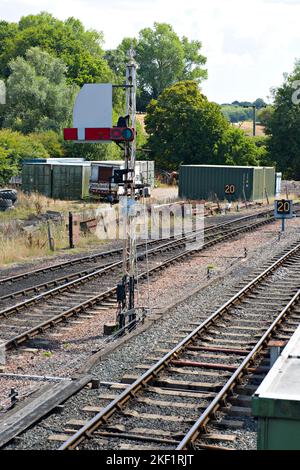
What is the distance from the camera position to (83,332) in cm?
1400

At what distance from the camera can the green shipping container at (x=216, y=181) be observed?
44375 millimetres

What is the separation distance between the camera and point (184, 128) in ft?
196

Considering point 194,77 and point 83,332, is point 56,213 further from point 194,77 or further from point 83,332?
point 194,77

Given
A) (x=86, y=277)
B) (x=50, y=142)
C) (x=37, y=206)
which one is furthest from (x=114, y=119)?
(x=86, y=277)

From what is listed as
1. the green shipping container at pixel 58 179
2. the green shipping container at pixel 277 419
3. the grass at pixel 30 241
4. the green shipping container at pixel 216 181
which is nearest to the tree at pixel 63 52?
the green shipping container at pixel 216 181

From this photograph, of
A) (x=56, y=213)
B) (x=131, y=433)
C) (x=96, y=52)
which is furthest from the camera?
(x=96, y=52)

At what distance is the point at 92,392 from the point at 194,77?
312 feet

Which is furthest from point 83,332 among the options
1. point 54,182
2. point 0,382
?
point 54,182

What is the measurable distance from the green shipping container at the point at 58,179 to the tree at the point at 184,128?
1742 centimetres

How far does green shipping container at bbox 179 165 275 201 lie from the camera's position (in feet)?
146

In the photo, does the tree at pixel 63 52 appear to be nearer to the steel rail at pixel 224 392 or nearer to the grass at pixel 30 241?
the grass at pixel 30 241

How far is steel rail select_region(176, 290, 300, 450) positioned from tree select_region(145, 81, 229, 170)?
144ft

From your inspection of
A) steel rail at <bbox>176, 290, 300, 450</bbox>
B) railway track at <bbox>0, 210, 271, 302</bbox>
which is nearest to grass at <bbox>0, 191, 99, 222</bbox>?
railway track at <bbox>0, 210, 271, 302</bbox>
